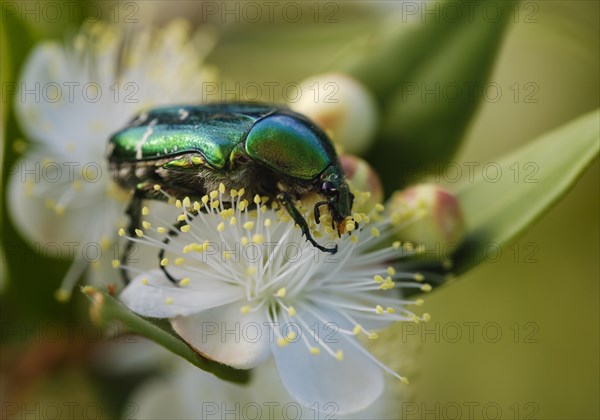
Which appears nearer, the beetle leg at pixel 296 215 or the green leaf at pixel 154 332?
the green leaf at pixel 154 332

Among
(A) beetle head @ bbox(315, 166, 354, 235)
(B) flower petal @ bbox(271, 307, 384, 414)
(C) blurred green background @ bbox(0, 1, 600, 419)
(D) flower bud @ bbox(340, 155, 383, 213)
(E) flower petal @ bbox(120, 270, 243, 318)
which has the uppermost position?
(A) beetle head @ bbox(315, 166, 354, 235)

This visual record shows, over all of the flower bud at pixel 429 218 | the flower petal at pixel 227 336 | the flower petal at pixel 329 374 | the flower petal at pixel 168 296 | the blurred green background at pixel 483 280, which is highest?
the flower bud at pixel 429 218

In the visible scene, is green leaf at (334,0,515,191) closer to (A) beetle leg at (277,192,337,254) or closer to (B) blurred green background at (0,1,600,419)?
(B) blurred green background at (0,1,600,419)

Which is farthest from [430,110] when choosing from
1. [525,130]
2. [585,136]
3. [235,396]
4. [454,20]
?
[525,130]

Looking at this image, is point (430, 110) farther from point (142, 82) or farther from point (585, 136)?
point (142, 82)

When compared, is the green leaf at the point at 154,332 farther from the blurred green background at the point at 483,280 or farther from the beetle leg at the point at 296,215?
the blurred green background at the point at 483,280

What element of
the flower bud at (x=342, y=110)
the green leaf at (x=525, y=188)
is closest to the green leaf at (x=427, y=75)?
the flower bud at (x=342, y=110)

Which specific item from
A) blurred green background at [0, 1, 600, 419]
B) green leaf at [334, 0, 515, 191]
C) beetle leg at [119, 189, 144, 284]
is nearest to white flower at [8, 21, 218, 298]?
blurred green background at [0, 1, 600, 419]

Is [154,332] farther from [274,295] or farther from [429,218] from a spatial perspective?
[429,218]
